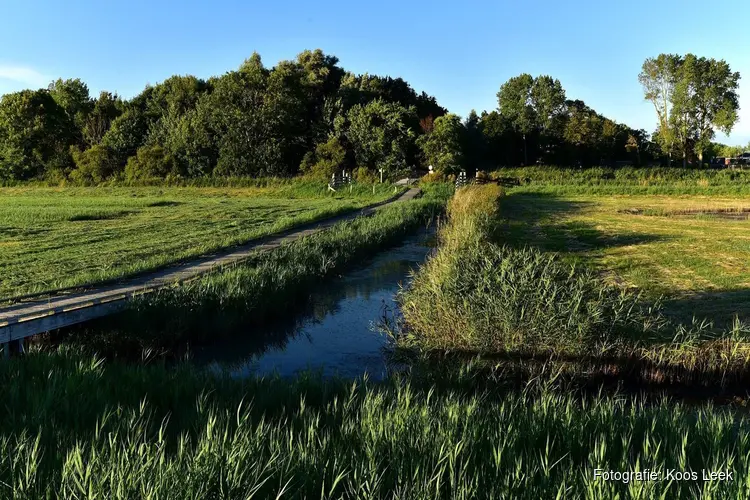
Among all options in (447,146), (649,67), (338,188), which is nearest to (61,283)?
(338,188)

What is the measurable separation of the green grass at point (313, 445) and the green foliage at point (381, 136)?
3613 centimetres

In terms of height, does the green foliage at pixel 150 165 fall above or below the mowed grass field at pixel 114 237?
above

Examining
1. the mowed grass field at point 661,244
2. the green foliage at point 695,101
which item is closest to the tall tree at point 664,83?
the green foliage at point 695,101

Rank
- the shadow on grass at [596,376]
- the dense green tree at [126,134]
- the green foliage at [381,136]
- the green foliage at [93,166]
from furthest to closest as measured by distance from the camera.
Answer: the dense green tree at [126,134] < the green foliage at [93,166] < the green foliage at [381,136] < the shadow on grass at [596,376]

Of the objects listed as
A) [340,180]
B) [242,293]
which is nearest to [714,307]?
[242,293]

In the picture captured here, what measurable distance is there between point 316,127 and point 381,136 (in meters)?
6.71

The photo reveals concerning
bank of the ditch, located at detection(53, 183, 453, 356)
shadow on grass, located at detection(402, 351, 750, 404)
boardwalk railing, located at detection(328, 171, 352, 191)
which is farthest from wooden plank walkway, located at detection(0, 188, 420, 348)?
boardwalk railing, located at detection(328, 171, 352, 191)

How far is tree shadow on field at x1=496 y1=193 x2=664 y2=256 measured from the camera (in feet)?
46.8

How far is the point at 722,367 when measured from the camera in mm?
5625

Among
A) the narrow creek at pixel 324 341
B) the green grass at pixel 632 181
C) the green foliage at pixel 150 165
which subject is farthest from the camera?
the green foliage at pixel 150 165

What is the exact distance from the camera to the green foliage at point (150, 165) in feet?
137

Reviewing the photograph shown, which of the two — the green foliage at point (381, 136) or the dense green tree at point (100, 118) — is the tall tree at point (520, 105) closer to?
the green foliage at point (381, 136)

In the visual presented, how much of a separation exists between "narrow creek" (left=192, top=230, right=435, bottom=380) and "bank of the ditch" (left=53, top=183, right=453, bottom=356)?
0.85 ft

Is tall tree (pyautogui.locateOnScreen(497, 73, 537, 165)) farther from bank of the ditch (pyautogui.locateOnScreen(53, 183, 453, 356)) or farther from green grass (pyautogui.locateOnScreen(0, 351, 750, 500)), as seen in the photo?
green grass (pyautogui.locateOnScreen(0, 351, 750, 500))
